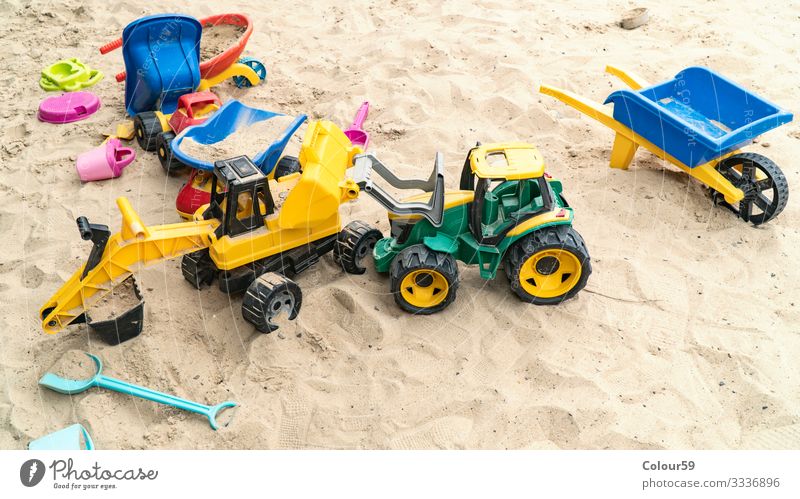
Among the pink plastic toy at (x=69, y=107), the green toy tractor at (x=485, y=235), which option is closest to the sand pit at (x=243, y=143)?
the green toy tractor at (x=485, y=235)

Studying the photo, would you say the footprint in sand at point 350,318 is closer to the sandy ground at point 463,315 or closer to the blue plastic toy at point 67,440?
the sandy ground at point 463,315

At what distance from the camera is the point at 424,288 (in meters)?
2.63

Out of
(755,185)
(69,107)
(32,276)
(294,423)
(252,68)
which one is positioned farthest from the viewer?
(252,68)

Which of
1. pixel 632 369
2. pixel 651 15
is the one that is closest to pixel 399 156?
pixel 632 369

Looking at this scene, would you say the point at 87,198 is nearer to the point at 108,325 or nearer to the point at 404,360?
the point at 108,325

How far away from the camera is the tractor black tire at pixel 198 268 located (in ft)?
8.75

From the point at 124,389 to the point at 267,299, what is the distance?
0.55m

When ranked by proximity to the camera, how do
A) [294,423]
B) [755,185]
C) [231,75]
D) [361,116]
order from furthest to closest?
1. [231,75]
2. [361,116]
3. [755,185]
4. [294,423]

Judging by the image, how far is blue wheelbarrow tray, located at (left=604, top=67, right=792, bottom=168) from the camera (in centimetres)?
287

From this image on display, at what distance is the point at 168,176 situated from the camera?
3.42 meters

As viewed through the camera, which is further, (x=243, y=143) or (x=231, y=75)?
(x=231, y=75)

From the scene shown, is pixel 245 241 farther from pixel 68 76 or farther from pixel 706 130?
pixel 68 76

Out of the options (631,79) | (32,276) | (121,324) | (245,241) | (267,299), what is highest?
(631,79)

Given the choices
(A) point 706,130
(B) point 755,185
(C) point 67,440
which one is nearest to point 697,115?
(A) point 706,130
